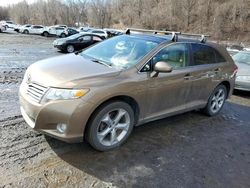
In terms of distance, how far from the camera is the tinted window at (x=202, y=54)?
16.9ft

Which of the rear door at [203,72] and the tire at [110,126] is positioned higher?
the rear door at [203,72]

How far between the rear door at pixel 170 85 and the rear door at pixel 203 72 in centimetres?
17

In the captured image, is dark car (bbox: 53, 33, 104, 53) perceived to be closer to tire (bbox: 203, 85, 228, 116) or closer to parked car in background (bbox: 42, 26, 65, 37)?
tire (bbox: 203, 85, 228, 116)

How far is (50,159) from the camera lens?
11.9ft

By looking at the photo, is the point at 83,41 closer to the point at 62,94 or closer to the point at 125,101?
the point at 125,101

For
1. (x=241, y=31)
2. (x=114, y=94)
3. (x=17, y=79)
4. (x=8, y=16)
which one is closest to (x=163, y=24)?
(x=241, y=31)

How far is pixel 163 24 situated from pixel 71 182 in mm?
52266

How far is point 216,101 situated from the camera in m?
6.00

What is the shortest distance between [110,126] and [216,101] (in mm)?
3033

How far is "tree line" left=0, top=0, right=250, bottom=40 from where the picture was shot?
Result: 43.3 meters

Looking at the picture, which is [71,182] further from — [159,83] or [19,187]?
[159,83]

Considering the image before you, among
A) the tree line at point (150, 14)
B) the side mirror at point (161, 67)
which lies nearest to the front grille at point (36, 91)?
the side mirror at point (161, 67)

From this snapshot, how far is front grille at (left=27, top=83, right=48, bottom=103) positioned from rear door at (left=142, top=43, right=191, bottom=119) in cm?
154

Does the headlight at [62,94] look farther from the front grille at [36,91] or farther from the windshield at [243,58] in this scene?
the windshield at [243,58]
